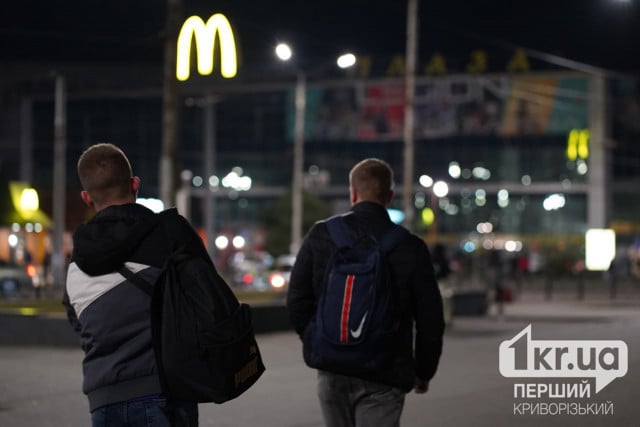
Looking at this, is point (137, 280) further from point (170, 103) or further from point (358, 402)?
point (170, 103)

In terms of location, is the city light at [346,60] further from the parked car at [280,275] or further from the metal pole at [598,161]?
the metal pole at [598,161]

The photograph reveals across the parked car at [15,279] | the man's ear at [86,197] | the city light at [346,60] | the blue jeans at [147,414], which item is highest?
the city light at [346,60]

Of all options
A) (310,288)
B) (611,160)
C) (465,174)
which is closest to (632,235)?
(611,160)

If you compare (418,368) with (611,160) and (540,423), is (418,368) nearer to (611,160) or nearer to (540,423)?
(540,423)

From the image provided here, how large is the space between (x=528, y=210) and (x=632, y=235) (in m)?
8.02

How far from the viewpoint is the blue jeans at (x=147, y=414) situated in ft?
13.1

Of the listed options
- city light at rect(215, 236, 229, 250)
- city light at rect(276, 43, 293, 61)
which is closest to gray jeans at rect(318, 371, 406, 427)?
city light at rect(276, 43, 293, 61)

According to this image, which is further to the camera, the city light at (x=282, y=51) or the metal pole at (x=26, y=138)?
the metal pole at (x=26, y=138)


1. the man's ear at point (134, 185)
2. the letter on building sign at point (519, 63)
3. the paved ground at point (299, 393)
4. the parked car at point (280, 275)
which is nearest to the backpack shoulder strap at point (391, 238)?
the man's ear at point (134, 185)

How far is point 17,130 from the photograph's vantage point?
93312 millimetres

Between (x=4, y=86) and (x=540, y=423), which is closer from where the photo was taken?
(x=540, y=423)

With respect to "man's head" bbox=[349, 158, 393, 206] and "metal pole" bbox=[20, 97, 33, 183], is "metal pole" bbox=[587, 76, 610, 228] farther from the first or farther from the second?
"man's head" bbox=[349, 158, 393, 206]

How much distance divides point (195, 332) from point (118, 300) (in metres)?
0.36

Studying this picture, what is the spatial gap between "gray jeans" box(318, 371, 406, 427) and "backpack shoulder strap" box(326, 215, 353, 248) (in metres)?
0.53
